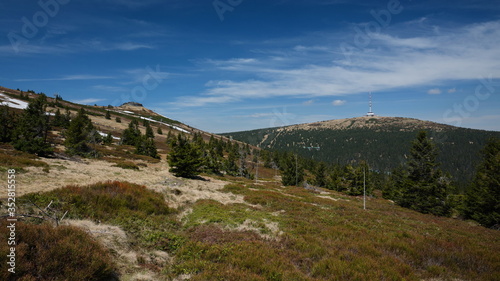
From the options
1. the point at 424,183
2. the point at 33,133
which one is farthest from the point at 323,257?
the point at 33,133

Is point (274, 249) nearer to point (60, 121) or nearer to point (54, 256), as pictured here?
point (54, 256)

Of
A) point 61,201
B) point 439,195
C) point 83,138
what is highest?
point 83,138

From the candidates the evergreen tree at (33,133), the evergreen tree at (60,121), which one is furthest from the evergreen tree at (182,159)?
the evergreen tree at (60,121)

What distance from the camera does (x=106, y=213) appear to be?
11.1 m

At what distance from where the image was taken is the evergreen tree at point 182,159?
33513 millimetres

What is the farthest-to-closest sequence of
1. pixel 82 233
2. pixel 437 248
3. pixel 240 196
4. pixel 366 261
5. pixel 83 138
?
pixel 83 138 < pixel 240 196 < pixel 437 248 < pixel 366 261 < pixel 82 233

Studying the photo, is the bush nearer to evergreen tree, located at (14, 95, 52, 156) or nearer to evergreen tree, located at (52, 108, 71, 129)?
evergreen tree, located at (14, 95, 52, 156)

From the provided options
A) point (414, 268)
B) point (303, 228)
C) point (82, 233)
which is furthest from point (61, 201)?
point (414, 268)

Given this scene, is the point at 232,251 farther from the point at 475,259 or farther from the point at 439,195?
the point at 439,195

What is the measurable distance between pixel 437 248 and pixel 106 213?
1616 cm

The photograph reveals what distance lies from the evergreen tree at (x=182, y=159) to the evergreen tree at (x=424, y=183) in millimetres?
34266

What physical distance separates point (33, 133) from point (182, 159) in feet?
63.1

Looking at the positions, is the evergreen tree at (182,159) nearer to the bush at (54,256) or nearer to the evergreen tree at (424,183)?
the bush at (54,256)

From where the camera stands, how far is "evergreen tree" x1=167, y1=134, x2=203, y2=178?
110 ft
